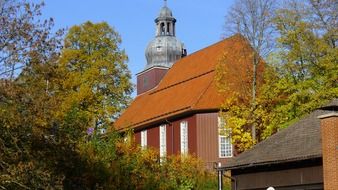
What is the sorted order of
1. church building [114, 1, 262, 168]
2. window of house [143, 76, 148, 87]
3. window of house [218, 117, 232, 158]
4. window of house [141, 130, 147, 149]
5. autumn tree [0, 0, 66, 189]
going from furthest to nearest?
1. window of house [143, 76, 148, 87]
2. window of house [141, 130, 147, 149]
3. church building [114, 1, 262, 168]
4. window of house [218, 117, 232, 158]
5. autumn tree [0, 0, 66, 189]

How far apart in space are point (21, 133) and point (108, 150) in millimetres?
15297

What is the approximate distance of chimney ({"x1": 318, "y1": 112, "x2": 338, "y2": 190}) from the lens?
24.7m

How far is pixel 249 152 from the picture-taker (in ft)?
102

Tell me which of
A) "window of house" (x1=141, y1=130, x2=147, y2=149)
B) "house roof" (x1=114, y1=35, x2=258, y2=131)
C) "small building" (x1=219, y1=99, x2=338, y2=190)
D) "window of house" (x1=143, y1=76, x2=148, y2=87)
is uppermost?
"window of house" (x1=143, y1=76, x2=148, y2=87)

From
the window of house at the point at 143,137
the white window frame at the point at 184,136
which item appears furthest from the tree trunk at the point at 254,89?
the window of house at the point at 143,137

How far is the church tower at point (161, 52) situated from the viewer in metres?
67.1

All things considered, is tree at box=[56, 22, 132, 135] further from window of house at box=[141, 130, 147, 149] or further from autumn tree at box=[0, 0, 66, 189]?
autumn tree at box=[0, 0, 66, 189]

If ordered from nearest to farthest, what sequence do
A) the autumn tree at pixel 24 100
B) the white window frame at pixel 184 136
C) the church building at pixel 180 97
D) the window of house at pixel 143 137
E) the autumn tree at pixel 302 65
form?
the autumn tree at pixel 24 100 → the autumn tree at pixel 302 65 → the church building at pixel 180 97 → the white window frame at pixel 184 136 → the window of house at pixel 143 137

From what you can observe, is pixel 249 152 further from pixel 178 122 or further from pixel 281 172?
pixel 178 122

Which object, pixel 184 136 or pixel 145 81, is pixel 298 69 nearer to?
pixel 184 136

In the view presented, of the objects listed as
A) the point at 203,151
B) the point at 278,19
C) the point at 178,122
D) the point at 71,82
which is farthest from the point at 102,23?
the point at 278,19

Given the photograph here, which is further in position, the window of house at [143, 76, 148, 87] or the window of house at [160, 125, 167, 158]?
the window of house at [143, 76, 148, 87]

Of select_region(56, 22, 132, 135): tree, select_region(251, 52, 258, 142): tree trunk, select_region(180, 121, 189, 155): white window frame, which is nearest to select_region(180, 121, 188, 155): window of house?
select_region(180, 121, 189, 155): white window frame

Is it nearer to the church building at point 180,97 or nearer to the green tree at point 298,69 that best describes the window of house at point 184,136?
the church building at point 180,97
